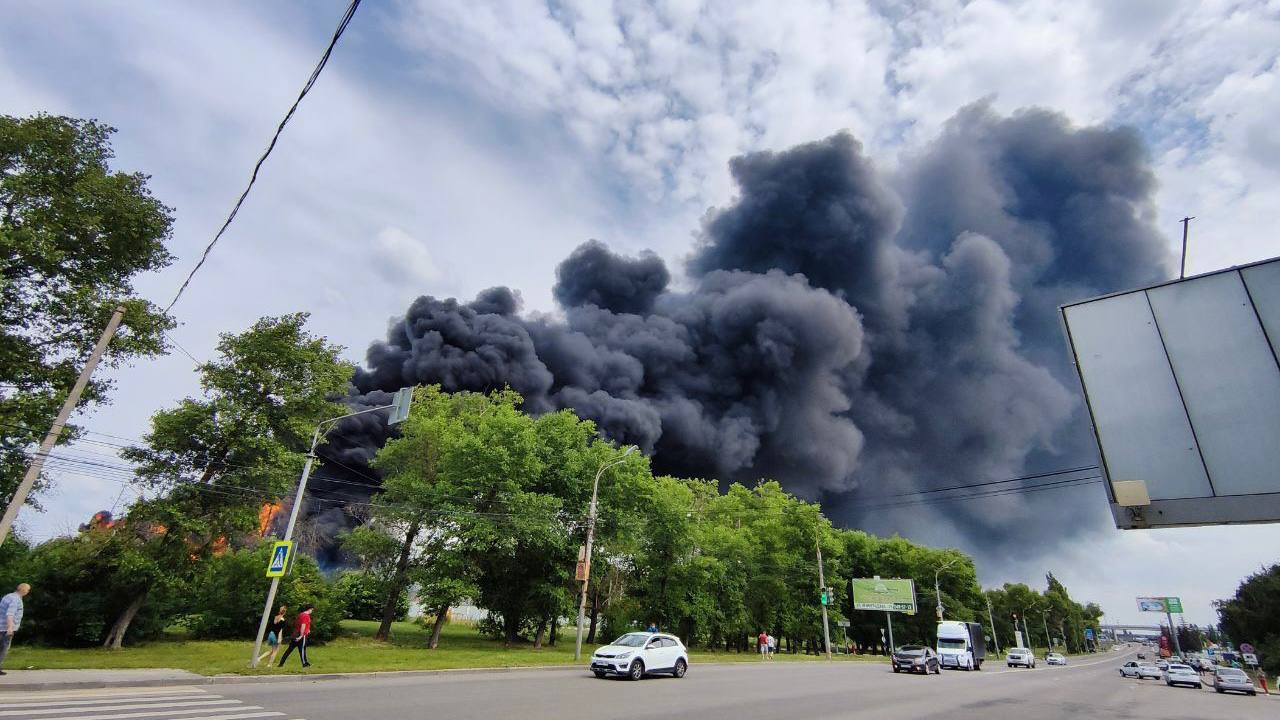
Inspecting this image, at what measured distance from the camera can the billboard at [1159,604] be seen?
3561 inches

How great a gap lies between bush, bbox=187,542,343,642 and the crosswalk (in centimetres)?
1565

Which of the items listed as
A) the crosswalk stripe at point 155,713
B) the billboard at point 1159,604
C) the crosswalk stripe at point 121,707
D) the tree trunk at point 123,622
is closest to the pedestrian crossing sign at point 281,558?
the crosswalk stripe at point 121,707

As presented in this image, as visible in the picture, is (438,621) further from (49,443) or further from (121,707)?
(121,707)

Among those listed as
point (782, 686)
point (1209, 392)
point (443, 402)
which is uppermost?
point (443, 402)

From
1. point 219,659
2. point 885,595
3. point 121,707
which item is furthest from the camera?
point 885,595

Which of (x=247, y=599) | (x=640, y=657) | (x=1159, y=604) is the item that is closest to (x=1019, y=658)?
(x=640, y=657)

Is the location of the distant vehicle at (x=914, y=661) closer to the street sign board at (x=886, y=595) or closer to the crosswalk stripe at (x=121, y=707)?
the street sign board at (x=886, y=595)

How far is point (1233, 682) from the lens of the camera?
101 ft

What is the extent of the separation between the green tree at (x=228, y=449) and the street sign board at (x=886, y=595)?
51.1 meters

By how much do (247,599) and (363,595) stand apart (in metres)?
10.7

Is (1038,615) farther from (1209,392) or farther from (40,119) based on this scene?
(40,119)

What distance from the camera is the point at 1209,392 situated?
127 inches

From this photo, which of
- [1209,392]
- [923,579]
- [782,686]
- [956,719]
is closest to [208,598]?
[782,686]

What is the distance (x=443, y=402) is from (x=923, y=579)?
62.9 metres
